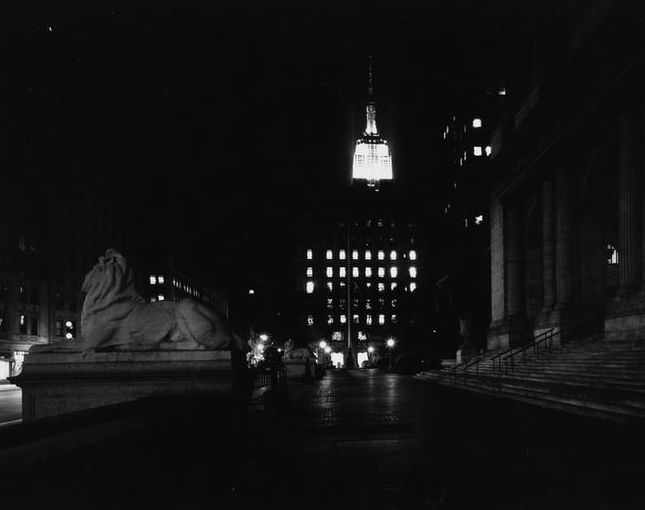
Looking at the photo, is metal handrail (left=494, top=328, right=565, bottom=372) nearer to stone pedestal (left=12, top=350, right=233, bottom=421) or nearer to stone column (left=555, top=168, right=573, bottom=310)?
stone column (left=555, top=168, right=573, bottom=310)

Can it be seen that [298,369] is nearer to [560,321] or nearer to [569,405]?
[560,321]

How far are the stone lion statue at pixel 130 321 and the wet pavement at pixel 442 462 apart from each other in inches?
82.4

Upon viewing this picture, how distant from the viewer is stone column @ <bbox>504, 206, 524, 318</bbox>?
162 feet

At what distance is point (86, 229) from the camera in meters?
89.4

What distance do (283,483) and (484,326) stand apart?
59.8 metres

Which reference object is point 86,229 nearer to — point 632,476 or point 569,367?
point 569,367

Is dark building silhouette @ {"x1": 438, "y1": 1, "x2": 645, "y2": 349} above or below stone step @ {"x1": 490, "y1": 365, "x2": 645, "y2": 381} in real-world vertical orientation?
above

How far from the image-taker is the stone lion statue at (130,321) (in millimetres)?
12078

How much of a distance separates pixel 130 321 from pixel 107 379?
1.09 meters

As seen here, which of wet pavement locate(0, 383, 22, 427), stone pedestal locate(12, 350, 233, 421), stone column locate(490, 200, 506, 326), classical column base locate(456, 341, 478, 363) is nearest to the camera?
stone pedestal locate(12, 350, 233, 421)

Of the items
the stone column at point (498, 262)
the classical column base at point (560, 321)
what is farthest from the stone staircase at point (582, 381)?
the stone column at point (498, 262)

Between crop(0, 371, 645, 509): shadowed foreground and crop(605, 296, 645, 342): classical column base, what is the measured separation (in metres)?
15.2

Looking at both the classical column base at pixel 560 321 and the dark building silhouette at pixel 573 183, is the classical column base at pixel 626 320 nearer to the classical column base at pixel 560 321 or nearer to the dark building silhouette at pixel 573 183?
the dark building silhouette at pixel 573 183

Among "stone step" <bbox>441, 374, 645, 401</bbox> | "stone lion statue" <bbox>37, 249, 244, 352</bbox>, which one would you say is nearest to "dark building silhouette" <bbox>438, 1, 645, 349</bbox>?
"stone step" <bbox>441, 374, 645, 401</bbox>
